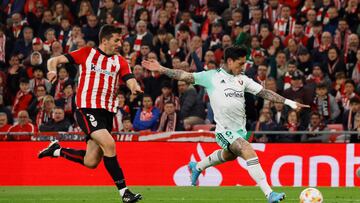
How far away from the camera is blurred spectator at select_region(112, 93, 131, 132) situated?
22.5 m

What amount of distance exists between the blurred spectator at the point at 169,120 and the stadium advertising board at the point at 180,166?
1.11m

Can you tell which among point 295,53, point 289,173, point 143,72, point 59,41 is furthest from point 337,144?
point 59,41

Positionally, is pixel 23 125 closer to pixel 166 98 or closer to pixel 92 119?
pixel 166 98

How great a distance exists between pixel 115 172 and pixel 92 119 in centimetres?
91

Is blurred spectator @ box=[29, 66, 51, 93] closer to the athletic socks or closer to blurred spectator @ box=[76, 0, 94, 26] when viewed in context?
blurred spectator @ box=[76, 0, 94, 26]

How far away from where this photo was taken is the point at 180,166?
69.5 feet

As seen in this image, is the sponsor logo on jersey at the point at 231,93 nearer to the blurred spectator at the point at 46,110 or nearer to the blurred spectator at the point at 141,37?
the blurred spectator at the point at 46,110

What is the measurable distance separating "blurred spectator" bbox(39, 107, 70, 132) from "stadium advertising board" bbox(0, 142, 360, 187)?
113 cm

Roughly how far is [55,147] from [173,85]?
7617 mm

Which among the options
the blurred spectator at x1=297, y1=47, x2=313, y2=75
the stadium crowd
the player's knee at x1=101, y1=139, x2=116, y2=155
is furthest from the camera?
the blurred spectator at x1=297, y1=47, x2=313, y2=75

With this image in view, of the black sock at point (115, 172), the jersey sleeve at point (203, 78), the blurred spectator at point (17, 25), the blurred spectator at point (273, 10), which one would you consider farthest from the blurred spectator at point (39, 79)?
the black sock at point (115, 172)

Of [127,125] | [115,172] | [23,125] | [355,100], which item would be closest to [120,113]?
[127,125]

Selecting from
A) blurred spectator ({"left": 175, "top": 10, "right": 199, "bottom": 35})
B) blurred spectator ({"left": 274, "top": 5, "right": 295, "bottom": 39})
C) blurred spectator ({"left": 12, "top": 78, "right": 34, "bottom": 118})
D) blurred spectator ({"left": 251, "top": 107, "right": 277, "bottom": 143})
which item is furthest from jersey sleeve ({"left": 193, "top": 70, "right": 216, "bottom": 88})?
blurred spectator ({"left": 175, "top": 10, "right": 199, "bottom": 35})

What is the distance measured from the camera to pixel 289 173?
20.8 metres
